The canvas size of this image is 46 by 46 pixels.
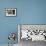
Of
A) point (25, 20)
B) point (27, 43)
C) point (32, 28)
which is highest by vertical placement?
point (25, 20)

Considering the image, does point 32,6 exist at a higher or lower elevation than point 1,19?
higher

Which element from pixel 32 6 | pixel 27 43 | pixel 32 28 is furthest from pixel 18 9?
pixel 27 43

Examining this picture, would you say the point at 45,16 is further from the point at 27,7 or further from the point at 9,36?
the point at 9,36

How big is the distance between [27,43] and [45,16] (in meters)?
1.11

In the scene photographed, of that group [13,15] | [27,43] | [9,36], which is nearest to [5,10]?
[13,15]

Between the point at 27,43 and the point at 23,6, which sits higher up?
the point at 23,6

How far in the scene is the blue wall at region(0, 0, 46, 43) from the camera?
14.1 feet

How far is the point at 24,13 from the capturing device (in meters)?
4.32

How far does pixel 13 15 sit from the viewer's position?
4293 mm

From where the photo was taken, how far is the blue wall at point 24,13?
4312 millimetres

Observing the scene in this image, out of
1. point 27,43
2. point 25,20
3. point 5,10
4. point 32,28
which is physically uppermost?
point 5,10

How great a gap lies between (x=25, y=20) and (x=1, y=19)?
2.71 feet

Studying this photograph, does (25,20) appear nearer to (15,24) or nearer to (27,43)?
(15,24)

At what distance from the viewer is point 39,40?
410cm
